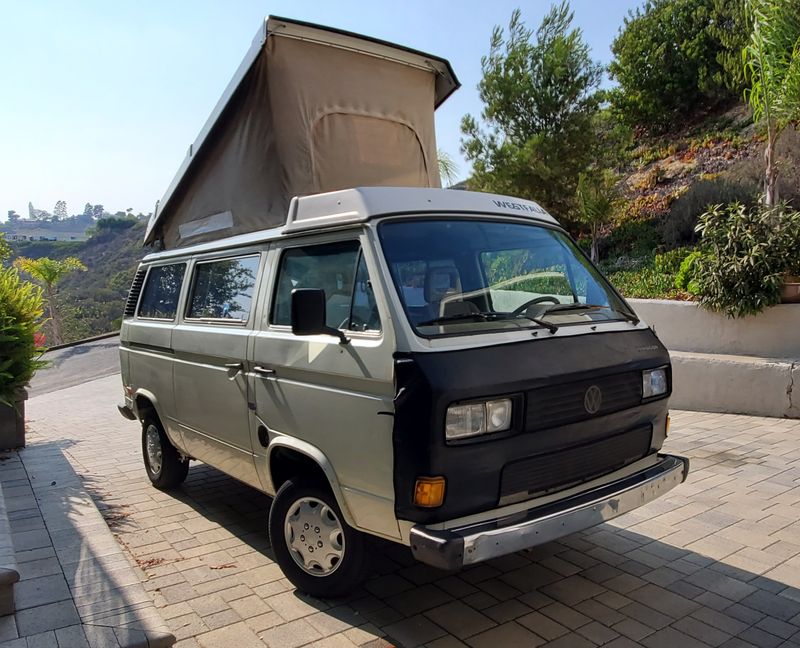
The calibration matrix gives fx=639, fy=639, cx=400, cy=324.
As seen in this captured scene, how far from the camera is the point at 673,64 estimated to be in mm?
21094

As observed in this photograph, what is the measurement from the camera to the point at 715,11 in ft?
68.3

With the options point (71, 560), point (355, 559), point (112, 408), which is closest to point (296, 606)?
point (355, 559)

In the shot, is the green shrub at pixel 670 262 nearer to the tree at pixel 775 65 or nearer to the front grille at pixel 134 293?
the tree at pixel 775 65

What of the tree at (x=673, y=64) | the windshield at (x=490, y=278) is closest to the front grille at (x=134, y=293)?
the windshield at (x=490, y=278)

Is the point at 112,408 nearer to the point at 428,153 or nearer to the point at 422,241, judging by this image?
the point at 428,153

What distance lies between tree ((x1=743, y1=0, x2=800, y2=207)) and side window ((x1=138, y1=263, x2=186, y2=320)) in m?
7.75

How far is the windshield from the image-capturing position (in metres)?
3.49

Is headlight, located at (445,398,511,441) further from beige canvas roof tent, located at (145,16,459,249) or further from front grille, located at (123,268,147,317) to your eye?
front grille, located at (123,268,147,317)

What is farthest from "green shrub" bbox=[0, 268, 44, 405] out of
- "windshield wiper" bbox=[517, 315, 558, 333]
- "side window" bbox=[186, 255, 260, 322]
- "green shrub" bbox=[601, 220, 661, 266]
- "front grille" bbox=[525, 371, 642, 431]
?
"green shrub" bbox=[601, 220, 661, 266]

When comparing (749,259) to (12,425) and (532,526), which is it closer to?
(532,526)

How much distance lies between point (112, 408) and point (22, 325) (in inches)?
197

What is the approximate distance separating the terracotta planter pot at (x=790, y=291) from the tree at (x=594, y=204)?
579cm

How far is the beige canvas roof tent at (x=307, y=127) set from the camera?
4.81 m

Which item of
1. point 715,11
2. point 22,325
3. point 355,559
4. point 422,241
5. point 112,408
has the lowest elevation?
point 112,408
